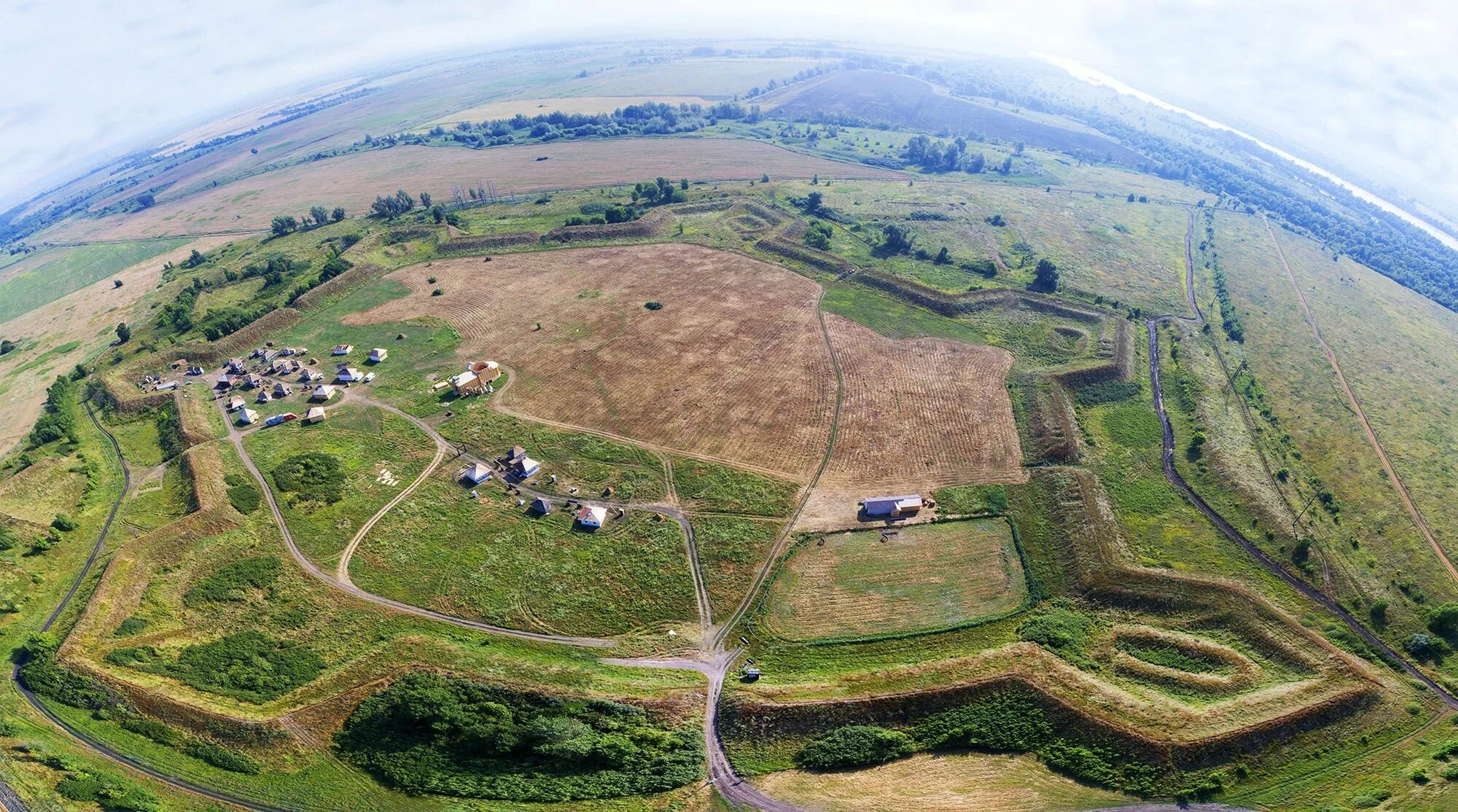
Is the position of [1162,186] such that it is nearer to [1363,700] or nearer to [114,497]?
[1363,700]

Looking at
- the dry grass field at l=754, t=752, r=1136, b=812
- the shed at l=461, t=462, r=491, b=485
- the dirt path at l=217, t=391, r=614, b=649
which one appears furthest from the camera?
the shed at l=461, t=462, r=491, b=485

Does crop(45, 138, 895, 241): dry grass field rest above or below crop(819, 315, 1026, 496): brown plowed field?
above

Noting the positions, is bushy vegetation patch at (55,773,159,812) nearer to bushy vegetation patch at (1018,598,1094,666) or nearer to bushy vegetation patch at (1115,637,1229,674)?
bushy vegetation patch at (1018,598,1094,666)

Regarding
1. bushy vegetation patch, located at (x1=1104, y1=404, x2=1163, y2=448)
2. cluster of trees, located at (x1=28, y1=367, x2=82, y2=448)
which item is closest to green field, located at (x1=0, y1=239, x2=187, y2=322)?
cluster of trees, located at (x1=28, y1=367, x2=82, y2=448)

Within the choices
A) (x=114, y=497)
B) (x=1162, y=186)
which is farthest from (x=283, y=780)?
(x=1162, y=186)

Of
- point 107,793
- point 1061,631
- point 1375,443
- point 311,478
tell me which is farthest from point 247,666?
point 1375,443

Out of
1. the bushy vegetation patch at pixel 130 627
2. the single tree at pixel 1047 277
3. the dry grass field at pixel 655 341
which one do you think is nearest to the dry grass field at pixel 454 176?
the dry grass field at pixel 655 341

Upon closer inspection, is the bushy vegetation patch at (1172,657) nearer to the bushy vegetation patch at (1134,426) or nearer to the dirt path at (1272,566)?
the dirt path at (1272,566)
